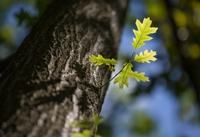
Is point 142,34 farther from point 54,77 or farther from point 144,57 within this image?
point 54,77

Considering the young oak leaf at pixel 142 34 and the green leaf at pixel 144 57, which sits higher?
the young oak leaf at pixel 142 34

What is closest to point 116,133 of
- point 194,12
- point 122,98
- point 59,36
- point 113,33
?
point 122,98

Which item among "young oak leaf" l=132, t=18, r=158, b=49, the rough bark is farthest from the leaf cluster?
the rough bark

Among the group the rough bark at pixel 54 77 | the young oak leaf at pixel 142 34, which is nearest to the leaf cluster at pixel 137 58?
the young oak leaf at pixel 142 34

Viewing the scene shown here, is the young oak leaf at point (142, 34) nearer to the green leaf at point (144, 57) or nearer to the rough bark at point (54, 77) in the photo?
the green leaf at point (144, 57)

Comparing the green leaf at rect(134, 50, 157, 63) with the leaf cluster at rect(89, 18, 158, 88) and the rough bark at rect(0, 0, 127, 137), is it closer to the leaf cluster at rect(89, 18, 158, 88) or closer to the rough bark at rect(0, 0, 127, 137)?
the leaf cluster at rect(89, 18, 158, 88)

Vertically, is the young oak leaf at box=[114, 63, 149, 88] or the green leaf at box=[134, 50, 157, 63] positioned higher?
the green leaf at box=[134, 50, 157, 63]

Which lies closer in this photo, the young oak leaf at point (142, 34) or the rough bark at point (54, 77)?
the rough bark at point (54, 77)

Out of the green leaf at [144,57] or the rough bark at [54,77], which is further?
the green leaf at [144,57]
